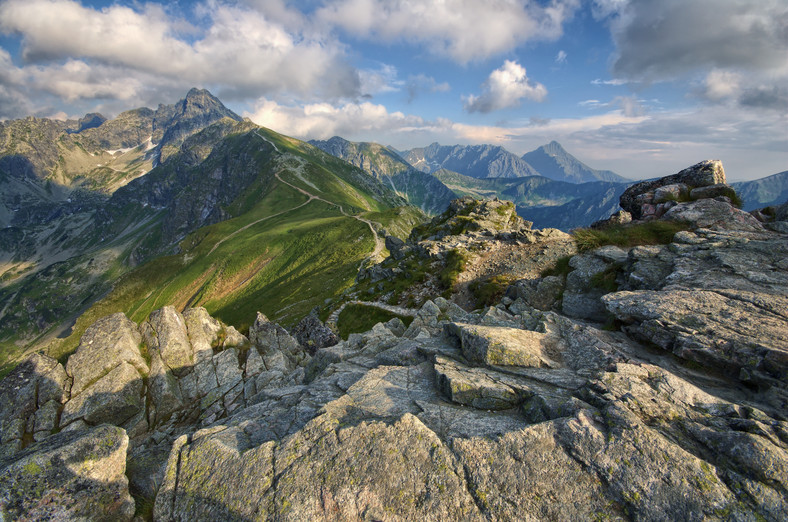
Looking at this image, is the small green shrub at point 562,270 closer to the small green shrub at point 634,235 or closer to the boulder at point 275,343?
the small green shrub at point 634,235

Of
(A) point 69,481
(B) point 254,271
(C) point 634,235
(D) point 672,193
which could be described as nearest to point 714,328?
(C) point 634,235

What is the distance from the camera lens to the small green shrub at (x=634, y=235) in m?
30.2

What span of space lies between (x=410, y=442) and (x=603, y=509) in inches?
A: 220

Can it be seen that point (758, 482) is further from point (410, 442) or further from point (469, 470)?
point (410, 442)

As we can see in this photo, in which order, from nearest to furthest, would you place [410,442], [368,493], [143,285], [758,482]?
[758,482] < [368,493] < [410,442] < [143,285]

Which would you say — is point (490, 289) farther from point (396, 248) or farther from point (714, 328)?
point (396, 248)

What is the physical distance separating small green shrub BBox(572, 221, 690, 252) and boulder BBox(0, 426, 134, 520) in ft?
134

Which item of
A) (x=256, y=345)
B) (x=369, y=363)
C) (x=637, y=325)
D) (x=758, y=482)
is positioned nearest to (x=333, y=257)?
(x=256, y=345)

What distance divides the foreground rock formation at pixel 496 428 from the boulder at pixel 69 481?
6cm

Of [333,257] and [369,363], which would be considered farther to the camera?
[333,257]

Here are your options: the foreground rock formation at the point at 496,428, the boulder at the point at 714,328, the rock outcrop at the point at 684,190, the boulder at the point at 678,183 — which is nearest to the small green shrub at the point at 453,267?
the foreground rock formation at the point at 496,428

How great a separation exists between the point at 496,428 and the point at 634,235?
3042 centimetres

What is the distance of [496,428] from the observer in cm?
1158

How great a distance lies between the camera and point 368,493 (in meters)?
9.63
